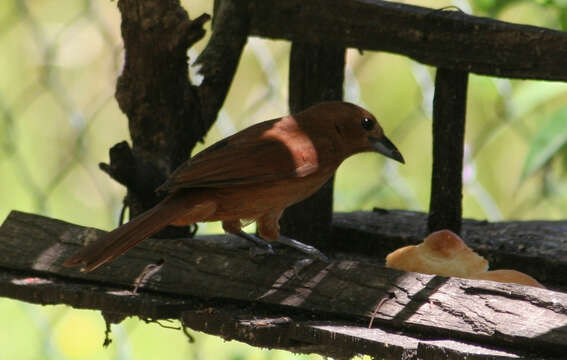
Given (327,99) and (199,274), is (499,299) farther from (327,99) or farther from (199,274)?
(327,99)

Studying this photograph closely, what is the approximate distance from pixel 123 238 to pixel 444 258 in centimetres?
73

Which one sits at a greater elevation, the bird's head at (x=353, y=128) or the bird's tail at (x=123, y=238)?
the bird's head at (x=353, y=128)

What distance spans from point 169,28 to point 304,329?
3.14ft

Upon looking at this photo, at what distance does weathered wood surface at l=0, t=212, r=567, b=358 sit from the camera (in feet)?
6.77

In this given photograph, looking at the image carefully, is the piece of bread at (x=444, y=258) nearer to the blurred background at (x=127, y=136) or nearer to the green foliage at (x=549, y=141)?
the green foliage at (x=549, y=141)

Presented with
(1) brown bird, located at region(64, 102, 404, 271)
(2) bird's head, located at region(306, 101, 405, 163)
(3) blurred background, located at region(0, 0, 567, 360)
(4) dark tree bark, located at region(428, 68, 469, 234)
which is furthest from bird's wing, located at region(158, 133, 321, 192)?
(3) blurred background, located at region(0, 0, 567, 360)

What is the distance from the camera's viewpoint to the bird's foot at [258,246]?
2506 mm

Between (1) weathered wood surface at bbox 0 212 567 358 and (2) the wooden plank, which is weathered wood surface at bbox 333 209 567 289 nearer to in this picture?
(1) weathered wood surface at bbox 0 212 567 358

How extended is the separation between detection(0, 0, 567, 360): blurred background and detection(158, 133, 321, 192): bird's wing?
4.36 feet

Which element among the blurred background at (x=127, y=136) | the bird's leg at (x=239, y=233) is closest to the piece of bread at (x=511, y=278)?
the bird's leg at (x=239, y=233)

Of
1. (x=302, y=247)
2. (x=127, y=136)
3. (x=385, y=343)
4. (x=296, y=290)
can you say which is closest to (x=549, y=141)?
(x=302, y=247)

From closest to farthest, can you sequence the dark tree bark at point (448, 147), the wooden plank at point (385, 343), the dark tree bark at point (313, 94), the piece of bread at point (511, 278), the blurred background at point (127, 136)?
the wooden plank at point (385, 343)
the piece of bread at point (511, 278)
the dark tree bark at point (448, 147)
the dark tree bark at point (313, 94)
the blurred background at point (127, 136)

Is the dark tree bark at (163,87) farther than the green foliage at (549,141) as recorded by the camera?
No

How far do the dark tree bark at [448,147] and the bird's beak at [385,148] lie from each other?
4.1 inches
